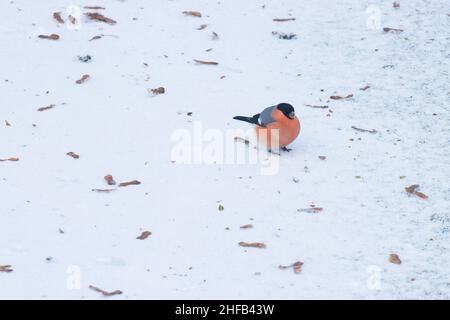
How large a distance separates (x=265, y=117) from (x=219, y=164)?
583 mm

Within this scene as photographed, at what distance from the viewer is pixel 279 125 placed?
20.8ft

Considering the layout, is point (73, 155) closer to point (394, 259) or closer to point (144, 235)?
point (144, 235)

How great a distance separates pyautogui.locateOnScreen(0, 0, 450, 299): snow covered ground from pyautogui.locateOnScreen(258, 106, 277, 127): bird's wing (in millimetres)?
390

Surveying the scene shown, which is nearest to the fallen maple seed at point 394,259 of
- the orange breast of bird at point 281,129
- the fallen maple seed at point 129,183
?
the orange breast of bird at point 281,129

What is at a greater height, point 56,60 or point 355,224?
point 56,60

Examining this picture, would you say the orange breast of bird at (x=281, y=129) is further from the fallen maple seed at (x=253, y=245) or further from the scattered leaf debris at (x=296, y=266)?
the scattered leaf debris at (x=296, y=266)

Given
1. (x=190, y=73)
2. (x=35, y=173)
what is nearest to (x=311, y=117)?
(x=190, y=73)

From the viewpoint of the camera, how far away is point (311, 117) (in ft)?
22.9

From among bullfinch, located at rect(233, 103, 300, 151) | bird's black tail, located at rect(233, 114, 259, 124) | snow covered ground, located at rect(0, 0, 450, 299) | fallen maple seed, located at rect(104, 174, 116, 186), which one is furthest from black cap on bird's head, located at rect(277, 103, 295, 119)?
fallen maple seed, located at rect(104, 174, 116, 186)

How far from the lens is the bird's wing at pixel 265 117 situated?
6.38 meters

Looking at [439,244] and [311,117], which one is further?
[311,117]

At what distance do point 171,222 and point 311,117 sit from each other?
2.06 meters
